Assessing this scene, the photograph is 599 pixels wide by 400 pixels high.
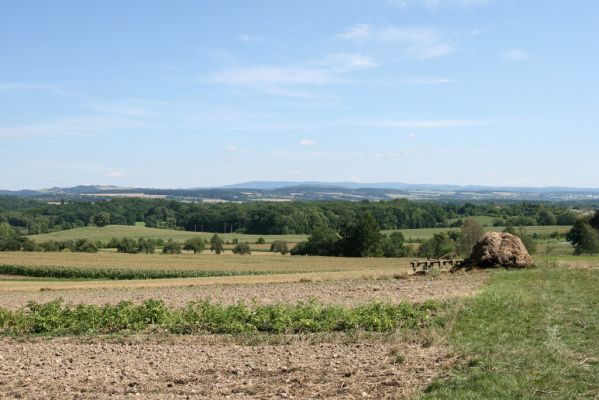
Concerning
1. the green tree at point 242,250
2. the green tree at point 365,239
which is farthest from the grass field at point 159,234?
the green tree at point 365,239

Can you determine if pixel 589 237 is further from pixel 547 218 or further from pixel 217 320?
pixel 547 218

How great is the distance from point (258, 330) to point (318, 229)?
7617 cm

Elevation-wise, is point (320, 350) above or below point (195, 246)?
above

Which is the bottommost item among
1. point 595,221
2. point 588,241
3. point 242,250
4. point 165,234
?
point 165,234

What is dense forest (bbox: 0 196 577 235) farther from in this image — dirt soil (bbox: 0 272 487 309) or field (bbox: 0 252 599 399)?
field (bbox: 0 252 599 399)

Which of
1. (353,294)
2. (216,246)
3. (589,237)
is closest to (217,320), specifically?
(353,294)

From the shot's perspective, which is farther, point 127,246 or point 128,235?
point 128,235

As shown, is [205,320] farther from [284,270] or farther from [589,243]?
[589,243]

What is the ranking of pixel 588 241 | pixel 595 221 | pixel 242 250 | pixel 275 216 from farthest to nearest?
pixel 275 216 → pixel 242 250 → pixel 595 221 → pixel 588 241

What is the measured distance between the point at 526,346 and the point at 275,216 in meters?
120

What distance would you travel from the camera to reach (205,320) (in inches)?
747

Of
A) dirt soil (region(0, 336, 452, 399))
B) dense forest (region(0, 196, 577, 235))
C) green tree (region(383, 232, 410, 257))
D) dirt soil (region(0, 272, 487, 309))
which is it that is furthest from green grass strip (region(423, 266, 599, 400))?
dense forest (region(0, 196, 577, 235))

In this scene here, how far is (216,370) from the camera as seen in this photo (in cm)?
1291

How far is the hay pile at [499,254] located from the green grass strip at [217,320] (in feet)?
56.9
